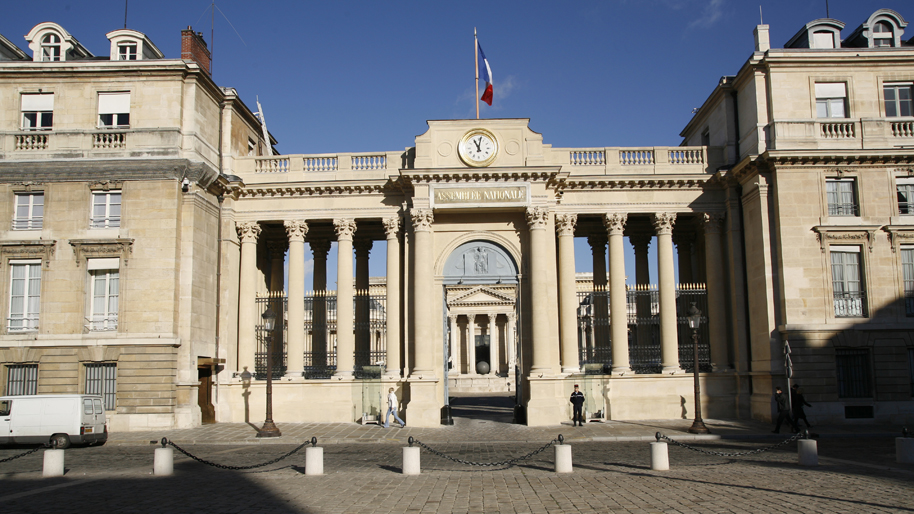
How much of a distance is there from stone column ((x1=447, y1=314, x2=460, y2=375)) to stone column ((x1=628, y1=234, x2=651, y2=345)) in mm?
30945

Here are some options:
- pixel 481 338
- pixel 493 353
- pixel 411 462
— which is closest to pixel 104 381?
pixel 411 462

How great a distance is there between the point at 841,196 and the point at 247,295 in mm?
22339

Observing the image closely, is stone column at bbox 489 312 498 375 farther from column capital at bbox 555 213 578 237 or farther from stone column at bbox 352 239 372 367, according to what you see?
column capital at bbox 555 213 578 237

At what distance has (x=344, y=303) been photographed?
28.2 metres

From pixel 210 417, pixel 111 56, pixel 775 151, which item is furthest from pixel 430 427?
pixel 111 56

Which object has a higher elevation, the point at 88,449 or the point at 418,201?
the point at 418,201

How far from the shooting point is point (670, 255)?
2866cm

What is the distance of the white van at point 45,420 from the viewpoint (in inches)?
797

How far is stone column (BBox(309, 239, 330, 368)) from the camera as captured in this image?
2952 cm

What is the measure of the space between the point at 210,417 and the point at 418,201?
10979 millimetres

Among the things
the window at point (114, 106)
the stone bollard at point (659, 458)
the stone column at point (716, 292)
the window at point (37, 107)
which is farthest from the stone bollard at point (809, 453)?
the window at point (37, 107)

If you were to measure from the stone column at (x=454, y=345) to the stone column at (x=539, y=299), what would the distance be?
36.0m

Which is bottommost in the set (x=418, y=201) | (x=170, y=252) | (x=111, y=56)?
(x=170, y=252)

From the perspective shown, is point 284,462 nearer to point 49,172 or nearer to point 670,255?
point 49,172
